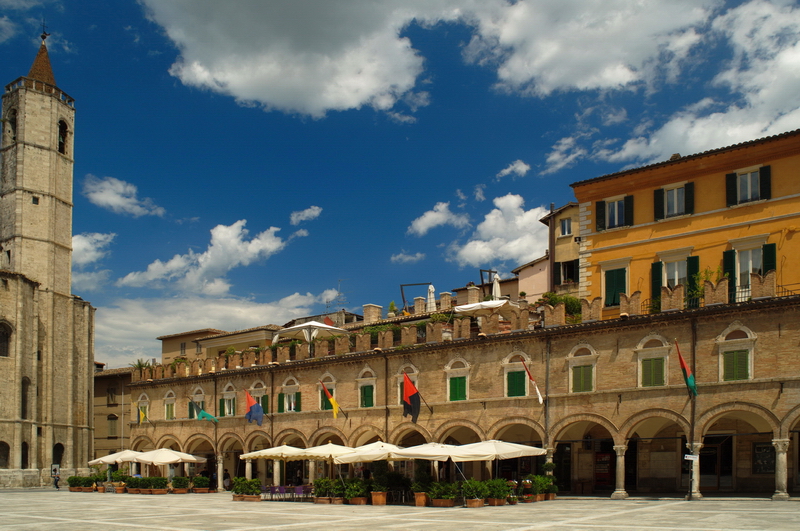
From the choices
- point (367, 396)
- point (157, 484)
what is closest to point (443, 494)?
point (367, 396)

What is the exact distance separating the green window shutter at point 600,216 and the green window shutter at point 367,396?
13.4 meters

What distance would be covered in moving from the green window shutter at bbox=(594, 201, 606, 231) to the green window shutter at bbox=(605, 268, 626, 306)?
2.09 m

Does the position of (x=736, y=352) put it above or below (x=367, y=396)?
above

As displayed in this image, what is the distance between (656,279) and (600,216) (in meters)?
4.16

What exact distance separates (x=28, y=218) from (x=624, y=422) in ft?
167

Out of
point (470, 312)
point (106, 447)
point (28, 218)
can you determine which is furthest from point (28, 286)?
point (470, 312)

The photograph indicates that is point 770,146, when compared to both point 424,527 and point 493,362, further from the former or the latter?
point 424,527

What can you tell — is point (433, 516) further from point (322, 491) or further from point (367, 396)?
point (367, 396)

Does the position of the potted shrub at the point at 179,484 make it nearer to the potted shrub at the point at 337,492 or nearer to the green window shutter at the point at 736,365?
the potted shrub at the point at 337,492

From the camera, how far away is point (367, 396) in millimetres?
37406

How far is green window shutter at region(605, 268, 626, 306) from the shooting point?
31.9 metres

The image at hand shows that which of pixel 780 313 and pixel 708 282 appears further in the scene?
pixel 708 282

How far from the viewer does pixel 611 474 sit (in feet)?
107

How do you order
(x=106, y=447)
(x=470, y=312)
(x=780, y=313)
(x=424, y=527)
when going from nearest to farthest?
(x=424, y=527) < (x=780, y=313) < (x=470, y=312) < (x=106, y=447)
